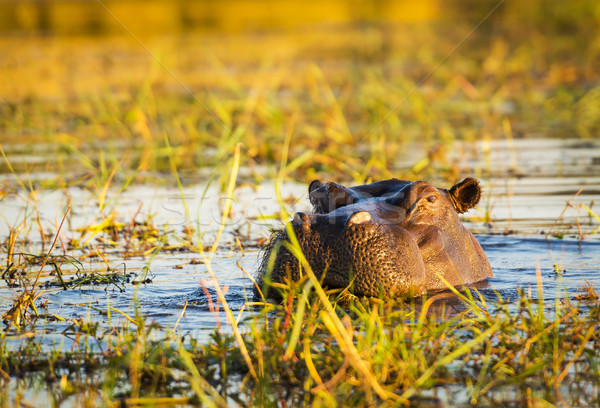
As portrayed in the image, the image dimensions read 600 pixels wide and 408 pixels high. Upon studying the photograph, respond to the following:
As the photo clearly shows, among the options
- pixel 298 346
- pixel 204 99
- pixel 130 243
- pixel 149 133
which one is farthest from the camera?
pixel 204 99

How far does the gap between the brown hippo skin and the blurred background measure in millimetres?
2476

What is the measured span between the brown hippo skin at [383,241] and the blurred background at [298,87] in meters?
2.48

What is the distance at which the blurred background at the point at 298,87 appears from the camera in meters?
9.34

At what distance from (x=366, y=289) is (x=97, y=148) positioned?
6521 mm

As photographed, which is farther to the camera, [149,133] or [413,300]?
[149,133]

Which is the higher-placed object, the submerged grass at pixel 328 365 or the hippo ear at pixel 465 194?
the hippo ear at pixel 465 194

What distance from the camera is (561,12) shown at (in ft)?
60.9

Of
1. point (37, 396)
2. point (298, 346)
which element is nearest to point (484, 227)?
point (298, 346)

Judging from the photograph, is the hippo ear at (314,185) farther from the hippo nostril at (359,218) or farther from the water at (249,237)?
the hippo nostril at (359,218)

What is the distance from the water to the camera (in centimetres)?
453

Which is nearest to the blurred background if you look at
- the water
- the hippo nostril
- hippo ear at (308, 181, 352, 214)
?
the water

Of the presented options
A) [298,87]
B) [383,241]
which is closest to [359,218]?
[383,241]

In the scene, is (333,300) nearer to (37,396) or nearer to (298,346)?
(298,346)

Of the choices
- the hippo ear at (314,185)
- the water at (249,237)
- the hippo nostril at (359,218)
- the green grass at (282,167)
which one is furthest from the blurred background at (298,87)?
the hippo nostril at (359,218)
